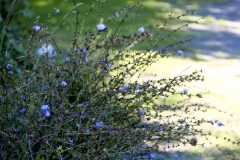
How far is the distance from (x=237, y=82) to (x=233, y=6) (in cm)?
405

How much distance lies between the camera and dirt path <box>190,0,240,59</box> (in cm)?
561

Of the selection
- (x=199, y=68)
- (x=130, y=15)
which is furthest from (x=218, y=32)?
(x=130, y=15)

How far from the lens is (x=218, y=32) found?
256 inches

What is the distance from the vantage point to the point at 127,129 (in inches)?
84.5

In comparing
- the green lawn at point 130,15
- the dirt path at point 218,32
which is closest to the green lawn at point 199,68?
the green lawn at point 130,15

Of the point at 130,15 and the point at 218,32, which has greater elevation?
the point at 218,32

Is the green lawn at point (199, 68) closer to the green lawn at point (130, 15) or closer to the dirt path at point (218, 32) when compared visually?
the green lawn at point (130, 15)

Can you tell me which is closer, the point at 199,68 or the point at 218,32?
the point at 199,68

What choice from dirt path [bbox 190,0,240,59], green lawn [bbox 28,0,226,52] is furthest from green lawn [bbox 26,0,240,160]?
dirt path [bbox 190,0,240,59]

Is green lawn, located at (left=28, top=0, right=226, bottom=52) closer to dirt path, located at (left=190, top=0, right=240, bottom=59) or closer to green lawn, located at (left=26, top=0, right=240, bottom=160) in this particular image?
green lawn, located at (left=26, top=0, right=240, bottom=160)

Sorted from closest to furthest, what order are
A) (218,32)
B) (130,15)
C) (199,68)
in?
(199,68) → (218,32) → (130,15)

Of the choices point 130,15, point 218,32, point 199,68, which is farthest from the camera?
point 130,15

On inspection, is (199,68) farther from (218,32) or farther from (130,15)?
(130,15)

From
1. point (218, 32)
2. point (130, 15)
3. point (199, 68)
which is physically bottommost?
point (130, 15)
